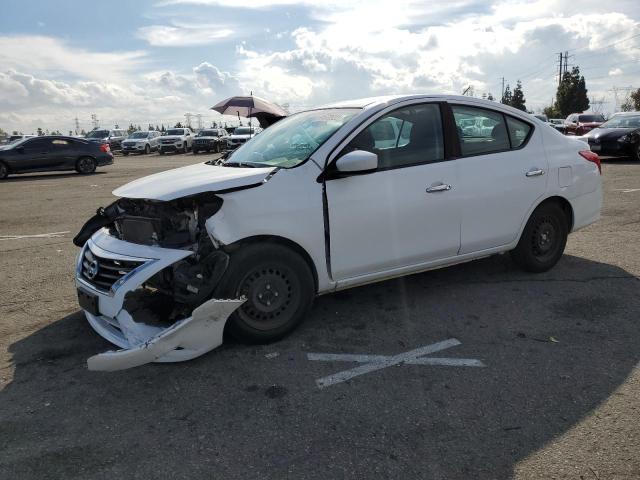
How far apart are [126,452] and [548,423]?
221cm

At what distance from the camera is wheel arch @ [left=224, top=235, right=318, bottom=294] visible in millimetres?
3656

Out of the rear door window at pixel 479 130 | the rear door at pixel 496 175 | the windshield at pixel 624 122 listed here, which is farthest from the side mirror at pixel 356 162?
the windshield at pixel 624 122

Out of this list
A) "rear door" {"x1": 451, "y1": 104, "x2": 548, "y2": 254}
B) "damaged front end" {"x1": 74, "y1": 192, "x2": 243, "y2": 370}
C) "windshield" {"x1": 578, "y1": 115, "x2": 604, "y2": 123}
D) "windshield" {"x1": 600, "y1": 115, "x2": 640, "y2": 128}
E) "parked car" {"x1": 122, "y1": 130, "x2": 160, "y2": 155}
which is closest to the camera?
"damaged front end" {"x1": 74, "y1": 192, "x2": 243, "y2": 370}

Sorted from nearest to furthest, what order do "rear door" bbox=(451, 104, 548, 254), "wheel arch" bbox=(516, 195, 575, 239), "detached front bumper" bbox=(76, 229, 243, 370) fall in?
"detached front bumper" bbox=(76, 229, 243, 370) → "rear door" bbox=(451, 104, 548, 254) → "wheel arch" bbox=(516, 195, 575, 239)

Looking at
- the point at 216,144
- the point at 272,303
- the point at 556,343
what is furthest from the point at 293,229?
the point at 216,144

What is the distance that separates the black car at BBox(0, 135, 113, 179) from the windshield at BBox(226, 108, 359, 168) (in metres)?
16.6

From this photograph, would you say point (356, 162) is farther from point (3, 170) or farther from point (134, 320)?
point (3, 170)

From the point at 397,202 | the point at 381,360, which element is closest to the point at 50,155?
the point at 397,202

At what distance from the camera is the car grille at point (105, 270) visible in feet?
12.0

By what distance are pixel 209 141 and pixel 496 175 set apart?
32303mm

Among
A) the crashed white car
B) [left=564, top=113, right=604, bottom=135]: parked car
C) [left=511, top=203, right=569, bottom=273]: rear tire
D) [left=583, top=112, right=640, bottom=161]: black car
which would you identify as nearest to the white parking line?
the crashed white car

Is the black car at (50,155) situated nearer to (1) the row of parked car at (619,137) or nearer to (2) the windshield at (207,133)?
(2) the windshield at (207,133)

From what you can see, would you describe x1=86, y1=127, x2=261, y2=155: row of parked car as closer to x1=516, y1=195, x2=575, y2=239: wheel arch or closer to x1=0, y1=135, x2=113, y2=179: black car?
x1=0, y1=135, x2=113, y2=179: black car

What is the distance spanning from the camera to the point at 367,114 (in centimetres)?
425
